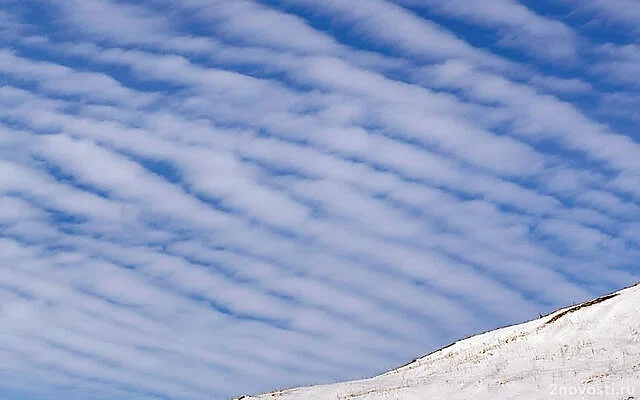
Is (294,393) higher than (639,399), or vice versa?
(294,393)

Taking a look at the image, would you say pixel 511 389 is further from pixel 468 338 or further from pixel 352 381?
pixel 468 338

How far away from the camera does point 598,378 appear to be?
27.7 meters

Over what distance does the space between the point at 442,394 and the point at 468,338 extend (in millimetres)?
17764

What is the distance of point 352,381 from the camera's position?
41.6 metres

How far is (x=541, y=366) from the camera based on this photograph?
32.2m

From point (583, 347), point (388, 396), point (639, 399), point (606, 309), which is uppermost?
point (606, 309)

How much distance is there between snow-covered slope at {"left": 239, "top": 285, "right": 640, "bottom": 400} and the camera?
2759 cm

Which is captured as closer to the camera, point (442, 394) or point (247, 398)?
point (442, 394)

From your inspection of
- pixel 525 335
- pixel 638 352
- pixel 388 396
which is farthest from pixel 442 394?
pixel 525 335

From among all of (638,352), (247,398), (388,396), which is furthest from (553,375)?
(247,398)

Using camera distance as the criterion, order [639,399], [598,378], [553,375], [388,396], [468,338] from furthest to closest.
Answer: [468,338] → [388,396] → [553,375] → [598,378] → [639,399]

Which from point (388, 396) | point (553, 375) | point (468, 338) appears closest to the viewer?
point (553, 375)

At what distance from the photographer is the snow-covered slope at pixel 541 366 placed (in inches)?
1086

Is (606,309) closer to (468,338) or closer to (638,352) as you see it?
(638,352)
